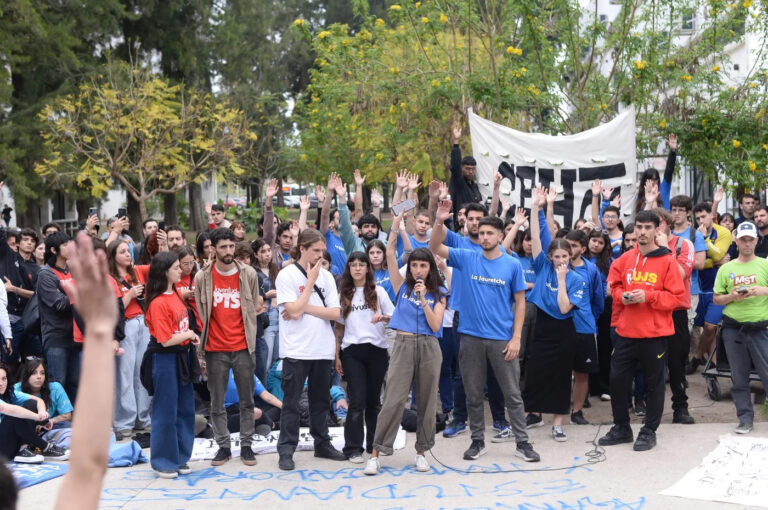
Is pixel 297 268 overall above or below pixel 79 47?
below

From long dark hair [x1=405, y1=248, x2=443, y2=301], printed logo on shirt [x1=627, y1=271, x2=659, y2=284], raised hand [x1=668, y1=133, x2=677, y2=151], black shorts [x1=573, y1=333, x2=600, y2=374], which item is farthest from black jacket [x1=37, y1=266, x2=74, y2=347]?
raised hand [x1=668, y1=133, x2=677, y2=151]

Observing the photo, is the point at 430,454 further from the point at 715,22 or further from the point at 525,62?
the point at 715,22

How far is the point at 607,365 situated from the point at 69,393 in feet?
18.1

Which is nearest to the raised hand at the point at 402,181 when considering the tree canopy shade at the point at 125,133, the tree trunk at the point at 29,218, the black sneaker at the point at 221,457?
the black sneaker at the point at 221,457

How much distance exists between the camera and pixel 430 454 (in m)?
7.20

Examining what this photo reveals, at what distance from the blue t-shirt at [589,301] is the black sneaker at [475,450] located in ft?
5.46

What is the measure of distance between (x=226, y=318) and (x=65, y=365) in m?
2.15

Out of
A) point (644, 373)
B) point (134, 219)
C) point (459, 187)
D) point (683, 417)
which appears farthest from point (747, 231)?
point (134, 219)

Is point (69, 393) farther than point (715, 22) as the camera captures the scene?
No

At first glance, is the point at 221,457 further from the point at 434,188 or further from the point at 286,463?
the point at 434,188

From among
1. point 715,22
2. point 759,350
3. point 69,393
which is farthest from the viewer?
point 715,22

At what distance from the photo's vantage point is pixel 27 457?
6.97 m

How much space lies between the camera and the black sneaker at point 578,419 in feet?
26.5

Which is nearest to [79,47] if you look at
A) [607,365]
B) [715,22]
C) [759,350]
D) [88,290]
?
[715,22]
